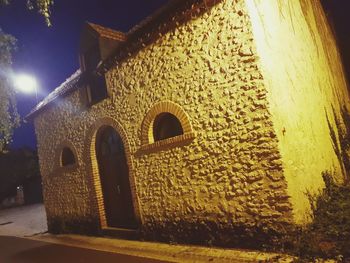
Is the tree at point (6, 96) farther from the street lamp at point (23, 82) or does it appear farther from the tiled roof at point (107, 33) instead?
the tiled roof at point (107, 33)

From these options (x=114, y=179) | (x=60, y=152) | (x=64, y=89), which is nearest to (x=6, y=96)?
(x=64, y=89)

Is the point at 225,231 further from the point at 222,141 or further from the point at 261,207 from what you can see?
the point at 222,141

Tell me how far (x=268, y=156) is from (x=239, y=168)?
0.59 m

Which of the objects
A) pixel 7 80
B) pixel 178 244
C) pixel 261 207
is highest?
pixel 7 80

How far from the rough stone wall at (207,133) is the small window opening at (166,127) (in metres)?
Result: 0.34

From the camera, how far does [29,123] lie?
12.0 m

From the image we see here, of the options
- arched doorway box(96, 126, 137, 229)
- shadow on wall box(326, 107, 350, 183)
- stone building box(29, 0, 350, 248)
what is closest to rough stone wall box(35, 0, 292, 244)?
stone building box(29, 0, 350, 248)

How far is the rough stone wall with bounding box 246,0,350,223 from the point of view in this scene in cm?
529

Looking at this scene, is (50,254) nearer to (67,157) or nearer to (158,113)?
(67,157)

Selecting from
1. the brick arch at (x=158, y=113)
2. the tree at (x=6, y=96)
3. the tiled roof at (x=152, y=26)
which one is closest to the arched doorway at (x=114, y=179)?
the brick arch at (x=158, y=113)

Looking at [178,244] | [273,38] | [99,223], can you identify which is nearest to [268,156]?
[273,38]

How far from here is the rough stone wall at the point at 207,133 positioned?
17.2 feet

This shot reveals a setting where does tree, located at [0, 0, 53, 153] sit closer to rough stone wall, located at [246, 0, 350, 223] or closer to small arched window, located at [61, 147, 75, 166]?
small arched window, located at [61, 147, 75, 166]

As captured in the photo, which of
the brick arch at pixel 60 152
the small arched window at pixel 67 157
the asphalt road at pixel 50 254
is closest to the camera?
the asphalt road at pixel 50 254
